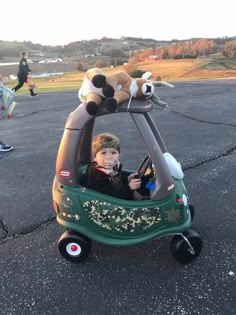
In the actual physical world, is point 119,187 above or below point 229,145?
above

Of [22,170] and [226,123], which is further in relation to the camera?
[226,123]

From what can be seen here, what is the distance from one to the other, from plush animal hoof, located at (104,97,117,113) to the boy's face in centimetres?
43

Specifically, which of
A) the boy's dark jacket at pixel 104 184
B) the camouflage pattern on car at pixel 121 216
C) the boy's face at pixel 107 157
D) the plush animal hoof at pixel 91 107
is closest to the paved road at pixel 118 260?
the camouflage pattern on car at pixel 121 216

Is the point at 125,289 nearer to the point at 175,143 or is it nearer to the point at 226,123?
Answer: the point at 175,143

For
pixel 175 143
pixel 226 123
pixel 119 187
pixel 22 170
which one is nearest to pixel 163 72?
pixel 226 123

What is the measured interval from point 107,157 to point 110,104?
20.3 inches

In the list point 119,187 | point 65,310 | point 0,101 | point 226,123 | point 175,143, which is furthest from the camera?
point 226,123

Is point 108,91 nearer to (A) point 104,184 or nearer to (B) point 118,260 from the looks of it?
(A) point 104,184

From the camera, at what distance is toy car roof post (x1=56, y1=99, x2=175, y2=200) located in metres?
2.30

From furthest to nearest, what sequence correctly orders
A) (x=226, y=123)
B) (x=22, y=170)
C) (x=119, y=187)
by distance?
(x=226, y=123) < (x=22, y=170) < (x=119, y=187)

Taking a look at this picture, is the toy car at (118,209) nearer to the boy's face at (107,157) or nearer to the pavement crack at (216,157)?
the boy's face at (107,157)

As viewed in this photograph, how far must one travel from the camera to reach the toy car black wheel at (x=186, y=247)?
2488 millimetres

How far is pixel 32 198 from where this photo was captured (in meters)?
3.81

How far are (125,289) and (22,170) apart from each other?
2.95 metres
